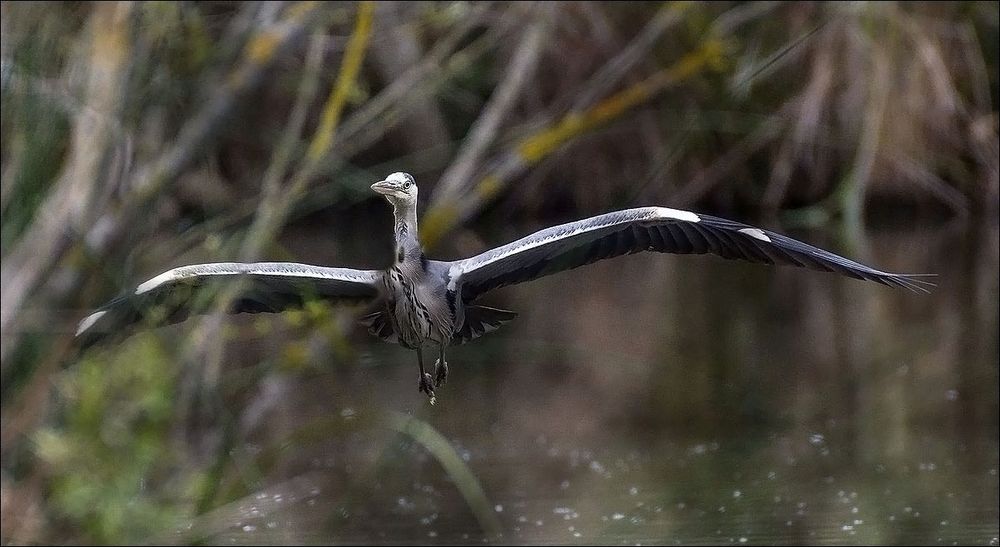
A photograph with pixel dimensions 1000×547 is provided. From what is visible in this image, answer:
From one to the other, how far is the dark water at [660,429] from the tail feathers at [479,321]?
0.45 meters

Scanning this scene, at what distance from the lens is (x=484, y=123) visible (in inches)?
283

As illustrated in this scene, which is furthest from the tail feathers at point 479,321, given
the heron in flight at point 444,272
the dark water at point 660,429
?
the dark water at point 660,429

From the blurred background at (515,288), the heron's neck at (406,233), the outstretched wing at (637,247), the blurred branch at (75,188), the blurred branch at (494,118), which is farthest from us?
the blurred branch at (494,118)

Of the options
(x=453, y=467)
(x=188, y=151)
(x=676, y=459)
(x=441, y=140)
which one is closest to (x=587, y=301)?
(x=441, y=140)

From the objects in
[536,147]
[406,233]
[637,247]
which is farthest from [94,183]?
[637,247]

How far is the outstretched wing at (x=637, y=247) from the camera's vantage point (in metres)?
3.66

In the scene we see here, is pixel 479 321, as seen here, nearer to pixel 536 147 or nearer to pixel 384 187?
pixel 384 187

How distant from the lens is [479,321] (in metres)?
3.95

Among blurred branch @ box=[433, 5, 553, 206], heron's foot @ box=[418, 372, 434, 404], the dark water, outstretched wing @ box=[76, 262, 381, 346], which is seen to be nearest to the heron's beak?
outstretched wing @ box=[76, 262, 381, 346]

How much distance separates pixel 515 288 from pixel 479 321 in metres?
11.2

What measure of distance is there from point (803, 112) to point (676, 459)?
6194 mm

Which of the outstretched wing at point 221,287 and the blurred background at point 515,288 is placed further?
the blurred background at point 515,288

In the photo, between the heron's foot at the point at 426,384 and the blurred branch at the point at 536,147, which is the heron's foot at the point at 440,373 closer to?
the heron's foot at the point at 426,384

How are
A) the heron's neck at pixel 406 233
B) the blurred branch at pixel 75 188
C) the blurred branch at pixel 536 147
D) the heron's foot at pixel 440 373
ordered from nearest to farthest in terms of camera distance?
the heron's neck at pixel 406 233, the heron's foot at pixel 440 373, the blurred branch at pixel 75 188, the blurred branch at pixel 536 147
